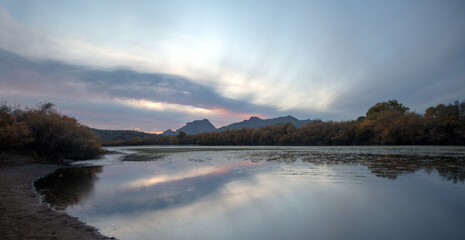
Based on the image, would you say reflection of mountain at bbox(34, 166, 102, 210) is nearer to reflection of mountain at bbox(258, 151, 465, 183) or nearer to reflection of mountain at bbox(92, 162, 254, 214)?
reflection of mountain at bbox(92, 162, 254, 214)

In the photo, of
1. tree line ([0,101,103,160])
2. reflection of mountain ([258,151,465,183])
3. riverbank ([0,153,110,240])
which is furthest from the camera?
tree line ([0,101,103,160])

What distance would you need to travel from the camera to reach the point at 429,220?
21.8 feet

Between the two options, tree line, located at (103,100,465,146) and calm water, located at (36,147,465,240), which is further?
tree line, located at (103,100,465,146)

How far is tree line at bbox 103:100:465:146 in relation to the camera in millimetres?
44994

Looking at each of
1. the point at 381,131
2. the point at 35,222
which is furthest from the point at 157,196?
the point at 381,131

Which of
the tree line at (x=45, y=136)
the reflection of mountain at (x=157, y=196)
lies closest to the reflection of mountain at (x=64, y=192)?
the reflection of mountain at (x=157, y=196)

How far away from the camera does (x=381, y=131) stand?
58.8 metres

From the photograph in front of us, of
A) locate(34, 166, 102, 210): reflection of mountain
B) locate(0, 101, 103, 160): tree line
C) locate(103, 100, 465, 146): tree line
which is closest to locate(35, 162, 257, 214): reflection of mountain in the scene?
locate(34, 166, 102, 210): reflection of mountain

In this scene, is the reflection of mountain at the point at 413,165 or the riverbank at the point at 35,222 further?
the reflection of mountain at the point at 413,165

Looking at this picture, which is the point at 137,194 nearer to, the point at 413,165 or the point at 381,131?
the point at 413,165

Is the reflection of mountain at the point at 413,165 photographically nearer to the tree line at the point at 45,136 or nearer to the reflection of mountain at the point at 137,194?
the reflection of mountain at the point at 137,194

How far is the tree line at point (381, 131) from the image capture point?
45.0 meters

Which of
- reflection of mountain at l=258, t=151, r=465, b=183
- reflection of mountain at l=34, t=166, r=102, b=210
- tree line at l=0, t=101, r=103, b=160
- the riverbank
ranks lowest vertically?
reflection of mountain at l=34, t=166, r=102, b=210

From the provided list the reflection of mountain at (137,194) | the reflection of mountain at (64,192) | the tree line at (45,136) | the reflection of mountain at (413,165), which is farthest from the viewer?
the tree line at (45,136)
